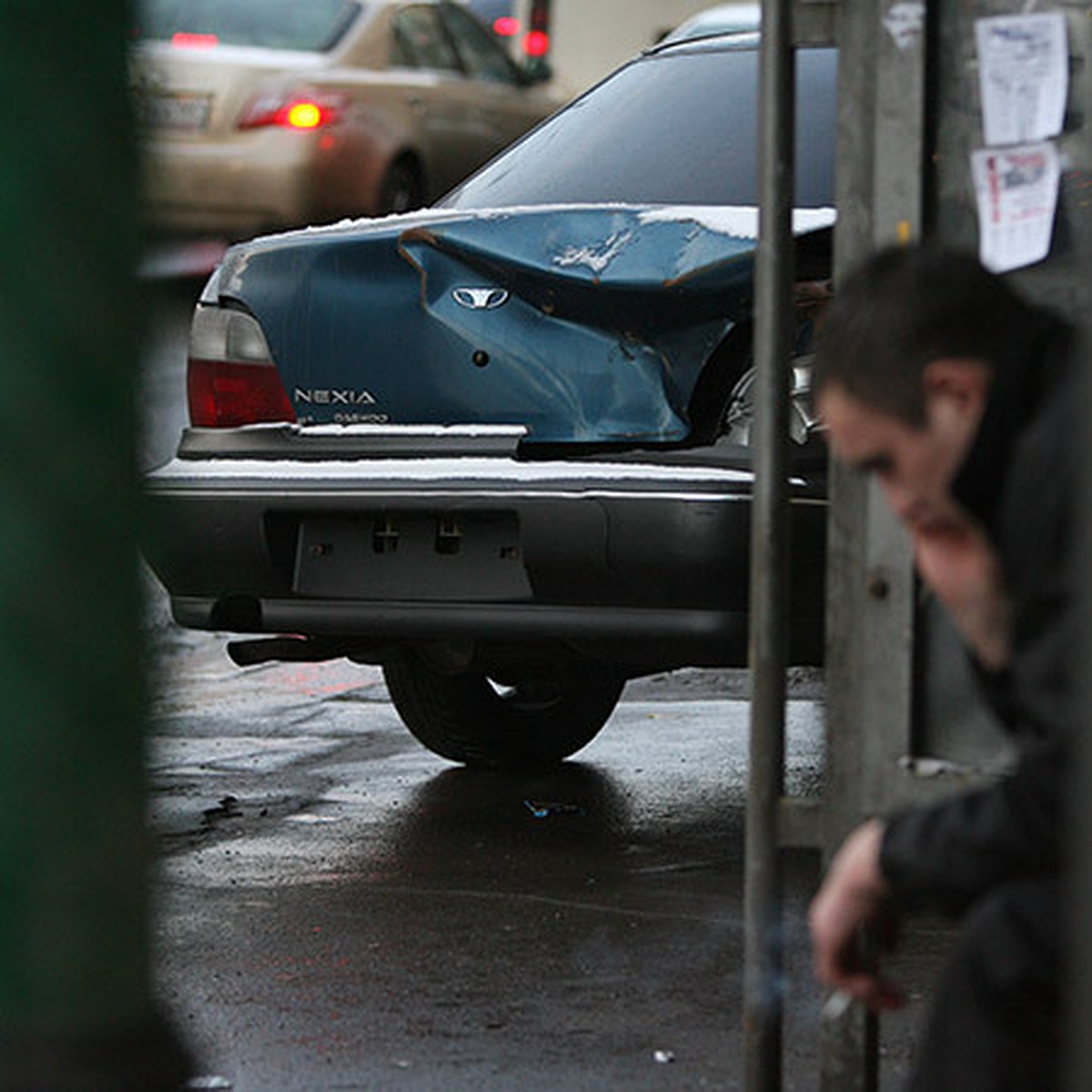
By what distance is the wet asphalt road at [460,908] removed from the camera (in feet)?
15.2

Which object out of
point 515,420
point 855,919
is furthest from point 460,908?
point 855,919

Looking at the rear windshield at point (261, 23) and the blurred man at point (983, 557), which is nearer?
the blurred man at point (983, 557)

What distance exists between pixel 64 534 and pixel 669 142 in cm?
430

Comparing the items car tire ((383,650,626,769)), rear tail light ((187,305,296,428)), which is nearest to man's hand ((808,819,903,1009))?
rear tail light ((187,305,296,428))

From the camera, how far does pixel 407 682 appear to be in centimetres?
699

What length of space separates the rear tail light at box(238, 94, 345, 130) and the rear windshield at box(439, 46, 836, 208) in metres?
7.83

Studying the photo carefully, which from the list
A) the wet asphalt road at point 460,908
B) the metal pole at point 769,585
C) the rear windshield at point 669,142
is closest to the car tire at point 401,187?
the wet asphalt road at point 460,908

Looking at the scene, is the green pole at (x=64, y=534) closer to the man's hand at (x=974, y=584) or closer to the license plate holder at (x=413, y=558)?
the man's hand at (x=974, y=584)

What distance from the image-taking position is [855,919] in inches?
107

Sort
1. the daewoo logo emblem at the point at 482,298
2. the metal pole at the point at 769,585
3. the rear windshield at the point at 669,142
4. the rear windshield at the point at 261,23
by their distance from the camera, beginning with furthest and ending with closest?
the rear windshield at the point at 261,23
the rear windshield at the point at 669,142
the daewoo logo emblem at the point at 482,298
the metal pole at the point at 769,585

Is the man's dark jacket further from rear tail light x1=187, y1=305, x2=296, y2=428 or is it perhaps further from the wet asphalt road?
rear tail light x1=187, y1=305, x2=296, y2=428

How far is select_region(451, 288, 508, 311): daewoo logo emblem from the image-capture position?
18.5 feet

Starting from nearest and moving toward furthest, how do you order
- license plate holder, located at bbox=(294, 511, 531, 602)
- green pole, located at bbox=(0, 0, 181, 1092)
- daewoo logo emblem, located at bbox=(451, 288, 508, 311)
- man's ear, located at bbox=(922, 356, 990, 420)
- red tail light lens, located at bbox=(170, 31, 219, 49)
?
green pole, located at bbox=(0, 0, 181, 1092) < man's ear, located at bbox=(922, 356, 990, 420) < license plate holder, located at bbox=(294, 511, 531, 602) < daewoo logo emblem, located at bbox=(451, 288, 508, 311) < red tail light lens, located at bbox=(170, 31, 219, 49)

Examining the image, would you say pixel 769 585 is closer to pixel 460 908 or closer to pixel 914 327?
pixel 914 327
